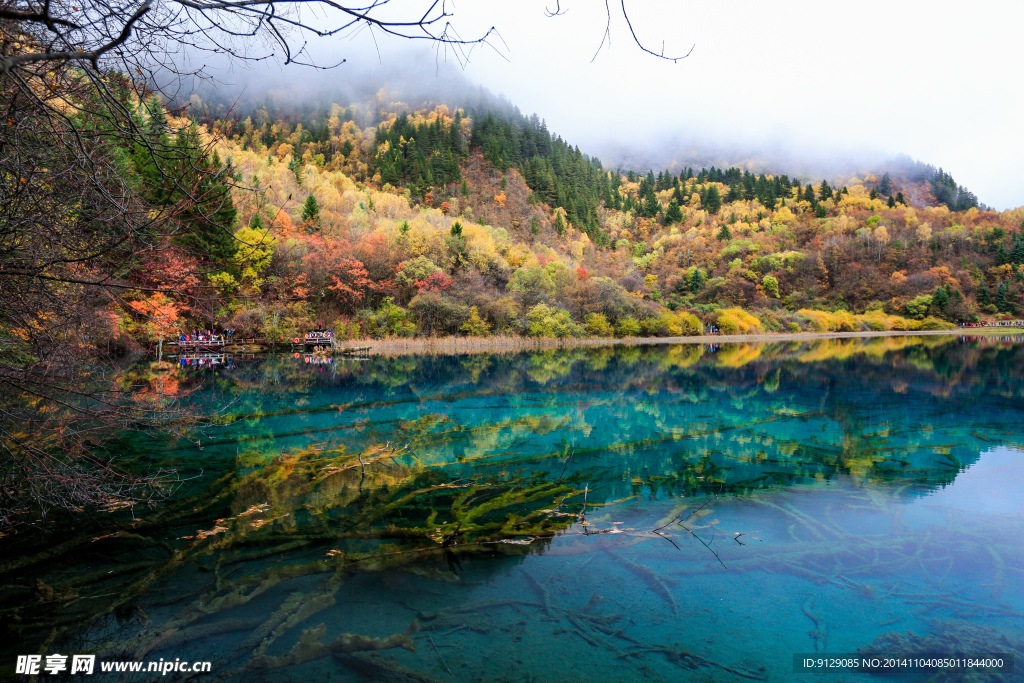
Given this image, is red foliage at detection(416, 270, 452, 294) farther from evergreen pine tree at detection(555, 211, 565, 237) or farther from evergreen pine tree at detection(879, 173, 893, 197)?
evergreen pine tree at detection(879, 173, 893, 197)

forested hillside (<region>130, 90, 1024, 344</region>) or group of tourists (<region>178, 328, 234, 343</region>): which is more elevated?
forested hillside (<region>130, 90, 1024, 344</region>)

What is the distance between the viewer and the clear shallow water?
9.55 ft

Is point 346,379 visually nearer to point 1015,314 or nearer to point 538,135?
point 1015,314

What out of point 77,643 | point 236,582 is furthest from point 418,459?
point 77,643

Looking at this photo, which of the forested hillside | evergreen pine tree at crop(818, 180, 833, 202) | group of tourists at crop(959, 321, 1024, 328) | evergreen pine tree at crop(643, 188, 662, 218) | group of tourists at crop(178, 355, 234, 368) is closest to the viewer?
group of tourists at crop(178, 355, 234, 368)

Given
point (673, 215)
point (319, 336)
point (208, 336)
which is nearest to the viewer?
point (208, 336)

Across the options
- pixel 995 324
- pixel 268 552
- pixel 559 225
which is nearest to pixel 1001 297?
pixel 995 324

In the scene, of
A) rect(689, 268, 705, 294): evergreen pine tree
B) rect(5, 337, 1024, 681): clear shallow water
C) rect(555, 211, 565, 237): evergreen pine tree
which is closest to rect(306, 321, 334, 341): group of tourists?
rect(5, 337, 1024, 681): clear shallow water

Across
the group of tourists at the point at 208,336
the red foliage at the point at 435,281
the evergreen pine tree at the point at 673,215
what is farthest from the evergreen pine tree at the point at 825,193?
the group of tourists at the point at 208,336

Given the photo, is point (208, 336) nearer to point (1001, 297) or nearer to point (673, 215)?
point (673, 215)

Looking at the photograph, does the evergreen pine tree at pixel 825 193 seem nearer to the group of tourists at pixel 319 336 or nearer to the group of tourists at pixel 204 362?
the group of tourists at pixel 319 336

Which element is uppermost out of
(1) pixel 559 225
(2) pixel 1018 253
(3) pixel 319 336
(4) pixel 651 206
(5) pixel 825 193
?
(5) pixel 825 193

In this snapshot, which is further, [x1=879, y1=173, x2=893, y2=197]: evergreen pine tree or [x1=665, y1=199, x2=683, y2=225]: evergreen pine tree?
[x1=879, y1=173, x2=893, y2=197]: evergreen pine tree

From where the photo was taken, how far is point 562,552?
4.01 metres
